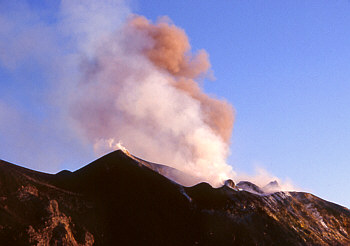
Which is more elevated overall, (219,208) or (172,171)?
(172,171)

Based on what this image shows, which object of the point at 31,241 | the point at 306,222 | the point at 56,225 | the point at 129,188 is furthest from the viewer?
the point at 306,222

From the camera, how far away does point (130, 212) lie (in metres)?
124

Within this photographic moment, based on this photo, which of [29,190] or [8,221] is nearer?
[8,221]

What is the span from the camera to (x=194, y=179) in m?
161

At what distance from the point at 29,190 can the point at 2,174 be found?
7926 millimetres

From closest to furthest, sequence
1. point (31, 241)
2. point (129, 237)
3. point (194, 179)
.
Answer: point (31, 241) → point (129, 237) → point (194, 179)

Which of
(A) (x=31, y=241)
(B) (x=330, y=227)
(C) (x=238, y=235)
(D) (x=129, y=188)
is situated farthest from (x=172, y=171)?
(A) (x=31, y=241)

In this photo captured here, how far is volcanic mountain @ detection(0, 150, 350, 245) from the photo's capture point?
10819 centimetres

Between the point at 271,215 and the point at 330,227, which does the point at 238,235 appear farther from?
the point at 330,227

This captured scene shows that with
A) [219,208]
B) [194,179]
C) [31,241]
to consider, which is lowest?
[31,241]

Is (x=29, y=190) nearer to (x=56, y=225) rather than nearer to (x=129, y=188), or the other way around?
(x=56, y=225)

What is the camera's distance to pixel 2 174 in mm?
114688

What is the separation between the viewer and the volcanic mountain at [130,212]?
108m

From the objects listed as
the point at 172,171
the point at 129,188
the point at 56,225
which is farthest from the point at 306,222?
the point at 56,225
